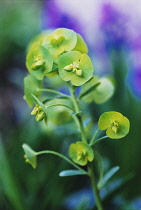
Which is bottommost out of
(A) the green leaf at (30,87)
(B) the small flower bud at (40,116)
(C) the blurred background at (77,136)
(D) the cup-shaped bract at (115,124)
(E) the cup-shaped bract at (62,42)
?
(C) the blurred background at (77,136)

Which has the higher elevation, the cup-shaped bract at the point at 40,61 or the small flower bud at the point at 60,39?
the small flower bud at the point at 60,39

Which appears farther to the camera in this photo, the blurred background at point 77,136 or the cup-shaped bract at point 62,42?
the blurred background at point 77,136

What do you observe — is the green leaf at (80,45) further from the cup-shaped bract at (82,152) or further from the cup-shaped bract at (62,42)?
the cup-shaped bract at (82,152)

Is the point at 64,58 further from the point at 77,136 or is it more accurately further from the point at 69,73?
the point at 77,136

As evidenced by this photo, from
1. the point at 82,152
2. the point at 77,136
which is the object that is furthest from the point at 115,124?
the point at 77,136

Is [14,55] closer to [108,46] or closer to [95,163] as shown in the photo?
[108,46]

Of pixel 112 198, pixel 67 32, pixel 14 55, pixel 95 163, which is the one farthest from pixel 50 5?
pixel 67 32

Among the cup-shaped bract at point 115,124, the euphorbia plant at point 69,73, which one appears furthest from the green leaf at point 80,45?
the cup-shaped bract at point 115,124
